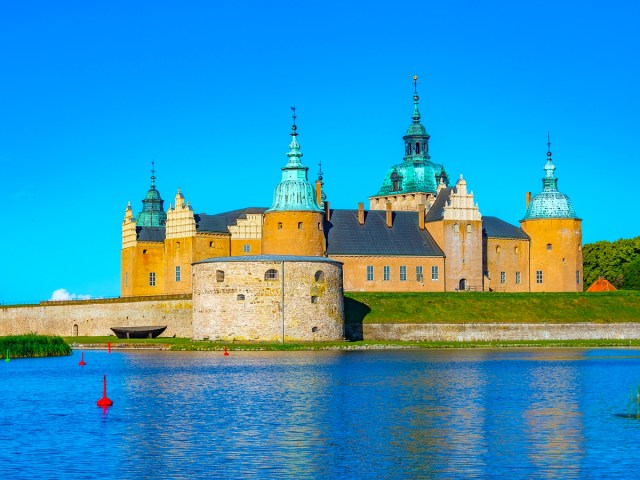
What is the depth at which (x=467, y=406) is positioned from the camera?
34.7m

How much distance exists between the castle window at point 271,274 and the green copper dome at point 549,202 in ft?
99.1

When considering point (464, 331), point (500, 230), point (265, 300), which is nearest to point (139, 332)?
point (265, 300)

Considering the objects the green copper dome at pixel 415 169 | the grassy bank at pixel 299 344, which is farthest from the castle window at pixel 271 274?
the green copper dome at pixel 415 169

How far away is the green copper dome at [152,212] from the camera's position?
311 ft

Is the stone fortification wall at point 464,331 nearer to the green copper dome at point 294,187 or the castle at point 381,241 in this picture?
the castle at point 381,241

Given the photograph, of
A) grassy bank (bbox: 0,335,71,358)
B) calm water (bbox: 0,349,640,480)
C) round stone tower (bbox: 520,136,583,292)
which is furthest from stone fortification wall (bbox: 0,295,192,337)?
round stone tower (bbox: 520,136,583,292)

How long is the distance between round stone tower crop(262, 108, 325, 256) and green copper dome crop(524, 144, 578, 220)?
16956mm

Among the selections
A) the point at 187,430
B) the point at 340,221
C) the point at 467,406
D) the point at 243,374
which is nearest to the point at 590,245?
the point at 340,221

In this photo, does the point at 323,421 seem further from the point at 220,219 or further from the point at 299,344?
the point at 220,219

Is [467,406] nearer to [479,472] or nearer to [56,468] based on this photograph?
[479,472]

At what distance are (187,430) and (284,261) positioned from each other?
3340 centimetres

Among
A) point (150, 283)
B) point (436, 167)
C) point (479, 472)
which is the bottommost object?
point (479, 472)

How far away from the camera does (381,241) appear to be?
83.6 meters

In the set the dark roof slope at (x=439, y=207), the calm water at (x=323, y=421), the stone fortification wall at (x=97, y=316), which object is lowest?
the calm water at (x=323, y=421)
